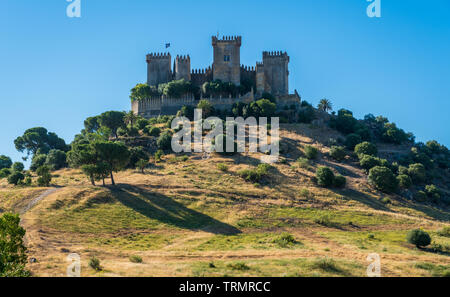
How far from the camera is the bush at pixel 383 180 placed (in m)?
55.6

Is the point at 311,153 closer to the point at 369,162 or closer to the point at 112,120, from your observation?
the point at 369,162

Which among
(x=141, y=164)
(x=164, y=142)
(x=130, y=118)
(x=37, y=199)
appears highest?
(x=130, y=118)

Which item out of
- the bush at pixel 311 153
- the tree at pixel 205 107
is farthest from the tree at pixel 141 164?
the bush at pixel 311 153

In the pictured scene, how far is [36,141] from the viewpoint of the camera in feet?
269

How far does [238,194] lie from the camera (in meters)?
50.2

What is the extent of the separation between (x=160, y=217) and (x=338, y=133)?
47.8 meters

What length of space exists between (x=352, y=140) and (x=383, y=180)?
57.6 ft

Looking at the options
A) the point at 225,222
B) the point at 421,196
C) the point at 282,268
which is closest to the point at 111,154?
the point at 225,222

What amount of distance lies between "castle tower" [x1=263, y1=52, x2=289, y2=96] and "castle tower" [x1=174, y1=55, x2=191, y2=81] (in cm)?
1752

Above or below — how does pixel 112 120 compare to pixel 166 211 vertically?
above

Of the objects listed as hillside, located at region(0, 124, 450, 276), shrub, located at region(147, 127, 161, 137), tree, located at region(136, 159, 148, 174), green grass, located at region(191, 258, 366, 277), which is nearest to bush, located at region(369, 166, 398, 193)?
hillside, located at region(0, 124, 450, 276)

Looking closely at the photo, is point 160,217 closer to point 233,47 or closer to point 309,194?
point 309,194

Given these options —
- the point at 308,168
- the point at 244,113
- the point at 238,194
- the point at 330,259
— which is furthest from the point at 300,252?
the point at 244,113

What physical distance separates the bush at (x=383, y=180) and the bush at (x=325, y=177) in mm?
6325
